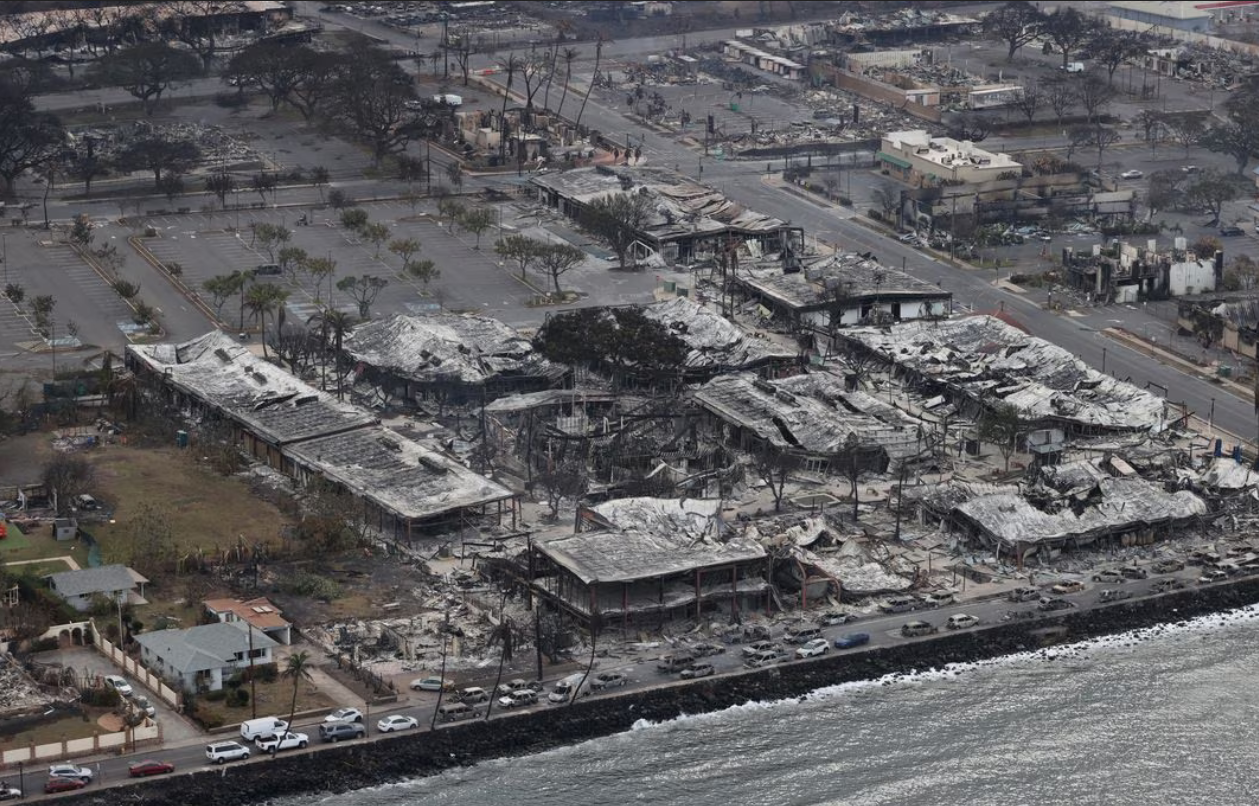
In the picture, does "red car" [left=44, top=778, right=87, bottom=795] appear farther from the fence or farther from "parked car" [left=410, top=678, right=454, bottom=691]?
"parked car" [left=410, top=678, right=454, bottom=691]

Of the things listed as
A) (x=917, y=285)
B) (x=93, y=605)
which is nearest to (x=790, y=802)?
(x=93, y=605)

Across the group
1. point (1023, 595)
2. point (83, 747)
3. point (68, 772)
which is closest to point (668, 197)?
point (1023, 595)

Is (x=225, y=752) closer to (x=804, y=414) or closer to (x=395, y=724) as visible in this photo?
(x=395, y=724)

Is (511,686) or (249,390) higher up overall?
(511,686)

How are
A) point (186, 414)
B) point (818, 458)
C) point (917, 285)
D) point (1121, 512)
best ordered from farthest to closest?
point (917, 285), point (186, 414), point (818, 458), point (1121, 512)

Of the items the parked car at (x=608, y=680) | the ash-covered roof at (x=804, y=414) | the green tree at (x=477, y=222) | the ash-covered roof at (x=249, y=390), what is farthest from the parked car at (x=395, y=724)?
the green tree at (x=477, y=222)

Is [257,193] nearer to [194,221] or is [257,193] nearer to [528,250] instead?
[194,221]

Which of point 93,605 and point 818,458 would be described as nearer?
point 93,605
